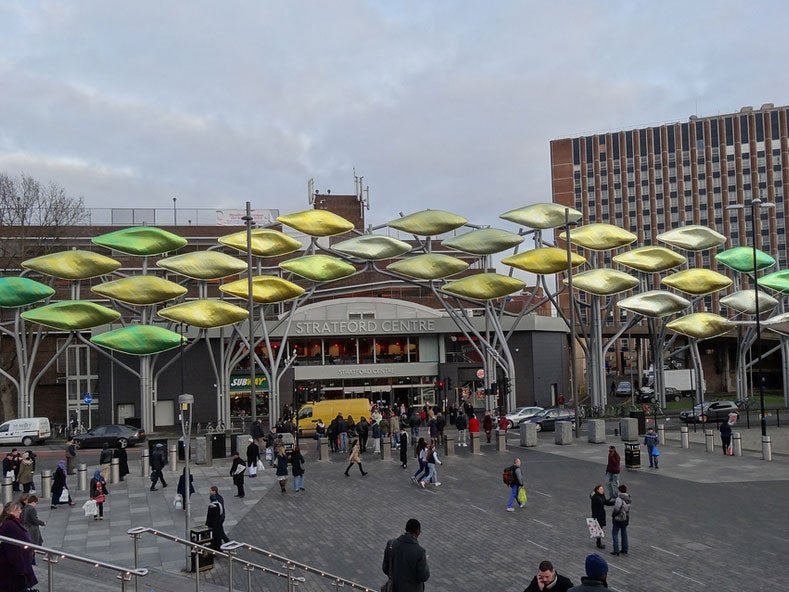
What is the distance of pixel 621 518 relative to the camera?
15383 millimetres

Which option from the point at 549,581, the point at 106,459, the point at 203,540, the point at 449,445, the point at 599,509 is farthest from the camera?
the point at 449,445

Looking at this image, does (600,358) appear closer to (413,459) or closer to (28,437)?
(413,459)

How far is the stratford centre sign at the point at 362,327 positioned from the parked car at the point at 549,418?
16.8m

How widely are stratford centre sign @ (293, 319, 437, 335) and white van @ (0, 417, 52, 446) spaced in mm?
19024

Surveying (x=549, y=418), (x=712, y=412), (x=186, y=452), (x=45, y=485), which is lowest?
(x=712, y=412)

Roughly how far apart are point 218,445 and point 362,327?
84.6 ft

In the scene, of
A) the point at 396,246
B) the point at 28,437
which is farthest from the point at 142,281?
the point at 396,246

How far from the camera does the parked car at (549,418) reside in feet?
136

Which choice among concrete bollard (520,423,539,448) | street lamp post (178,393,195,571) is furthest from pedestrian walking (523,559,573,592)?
concrete bollard (520,423,539,448)

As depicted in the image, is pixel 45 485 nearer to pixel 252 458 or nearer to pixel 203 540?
pixel 252 458

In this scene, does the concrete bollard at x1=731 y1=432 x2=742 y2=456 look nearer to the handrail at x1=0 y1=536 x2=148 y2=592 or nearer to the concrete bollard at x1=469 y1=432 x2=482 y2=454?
the concrete bollard at x1=469 y1=432 x2=482 y2=454

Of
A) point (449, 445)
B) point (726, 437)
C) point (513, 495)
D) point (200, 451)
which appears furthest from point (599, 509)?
point (200, 451)

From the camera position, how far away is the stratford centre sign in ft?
184

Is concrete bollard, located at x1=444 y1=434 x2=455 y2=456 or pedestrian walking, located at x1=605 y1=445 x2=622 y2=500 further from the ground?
pedestrian walking, located at x1=605 y1=445 x2=622 y2=500
